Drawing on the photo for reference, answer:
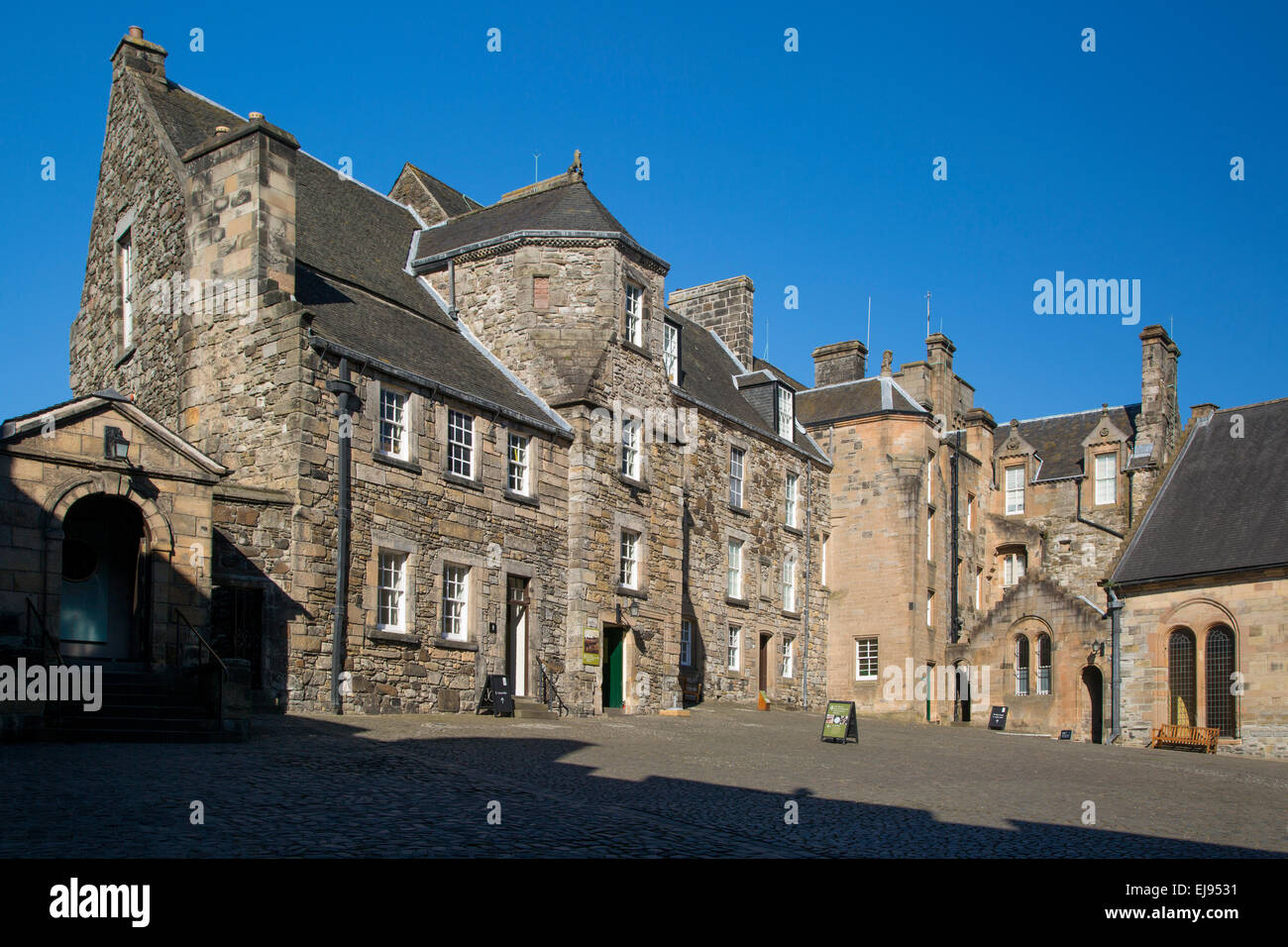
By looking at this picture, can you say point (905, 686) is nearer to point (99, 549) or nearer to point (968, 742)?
point (968, 742)

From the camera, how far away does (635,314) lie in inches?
1187

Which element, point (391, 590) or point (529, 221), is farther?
point (529, 221)

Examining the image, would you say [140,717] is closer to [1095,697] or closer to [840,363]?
[1095,697]

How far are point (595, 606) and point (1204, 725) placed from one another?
52.7 ft

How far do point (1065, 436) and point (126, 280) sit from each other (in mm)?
38102

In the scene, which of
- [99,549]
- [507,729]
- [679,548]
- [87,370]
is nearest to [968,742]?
[679,548]

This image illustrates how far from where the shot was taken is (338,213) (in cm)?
2973

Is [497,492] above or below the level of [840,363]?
below

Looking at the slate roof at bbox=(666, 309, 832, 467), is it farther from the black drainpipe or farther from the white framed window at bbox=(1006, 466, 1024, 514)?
the black drainpipe

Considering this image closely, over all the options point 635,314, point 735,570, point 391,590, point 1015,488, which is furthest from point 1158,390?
point 391,590

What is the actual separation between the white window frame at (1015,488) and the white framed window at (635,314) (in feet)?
86.1

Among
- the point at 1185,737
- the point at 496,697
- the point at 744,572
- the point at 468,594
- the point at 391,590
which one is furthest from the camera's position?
the point at 744,572

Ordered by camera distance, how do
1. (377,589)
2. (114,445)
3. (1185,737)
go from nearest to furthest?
(114,445) → (377,589) → (1185,737)
